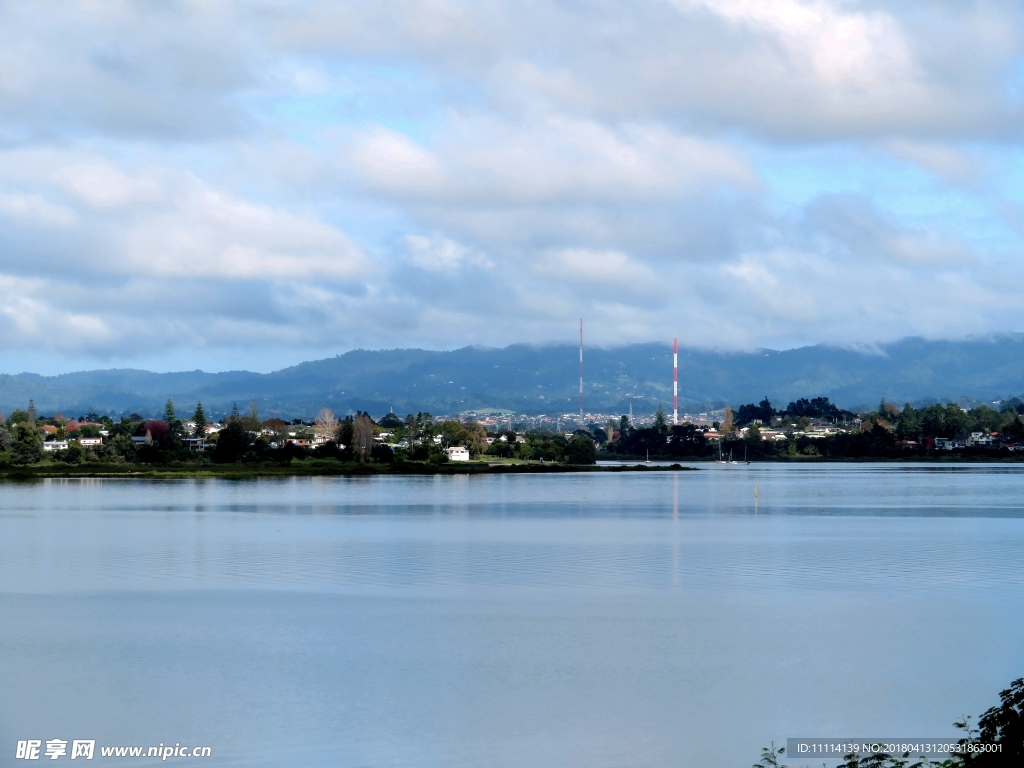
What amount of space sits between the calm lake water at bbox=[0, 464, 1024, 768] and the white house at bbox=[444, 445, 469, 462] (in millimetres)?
71515

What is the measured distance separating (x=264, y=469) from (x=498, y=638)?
76.3 metres

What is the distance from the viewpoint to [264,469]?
313 ft

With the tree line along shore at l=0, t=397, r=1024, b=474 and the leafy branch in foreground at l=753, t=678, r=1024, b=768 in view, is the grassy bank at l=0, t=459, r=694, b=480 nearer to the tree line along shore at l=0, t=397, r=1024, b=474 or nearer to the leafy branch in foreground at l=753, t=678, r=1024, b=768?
the tree line along shore at l=0, t=397, r=1024, b=474

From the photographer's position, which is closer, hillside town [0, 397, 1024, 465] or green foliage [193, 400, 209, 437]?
hillside town [0, 397, 1024, 465]

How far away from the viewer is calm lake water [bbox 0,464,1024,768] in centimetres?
1567

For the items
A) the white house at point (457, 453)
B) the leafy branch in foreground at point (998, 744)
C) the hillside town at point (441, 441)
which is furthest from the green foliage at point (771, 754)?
the white house at point (457, 453)

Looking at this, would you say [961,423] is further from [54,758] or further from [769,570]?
[54,758]

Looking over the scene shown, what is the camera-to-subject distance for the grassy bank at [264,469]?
299ft

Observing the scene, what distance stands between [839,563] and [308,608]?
50.7ft

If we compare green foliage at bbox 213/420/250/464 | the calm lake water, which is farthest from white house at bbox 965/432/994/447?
the calm lake water

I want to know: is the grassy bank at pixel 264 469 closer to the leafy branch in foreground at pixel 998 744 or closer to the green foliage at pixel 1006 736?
the leafy branch in foreground at pixel 998 744

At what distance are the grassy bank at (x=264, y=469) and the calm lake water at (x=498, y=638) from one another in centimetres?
4698

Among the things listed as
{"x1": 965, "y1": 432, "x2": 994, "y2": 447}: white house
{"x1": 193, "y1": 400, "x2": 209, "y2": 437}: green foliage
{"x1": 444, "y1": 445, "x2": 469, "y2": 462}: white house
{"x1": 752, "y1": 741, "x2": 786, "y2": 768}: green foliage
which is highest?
{"x1": 193, "y1": 400, "x2": 209, "y2": 437}: green foliage

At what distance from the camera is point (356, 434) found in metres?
103
